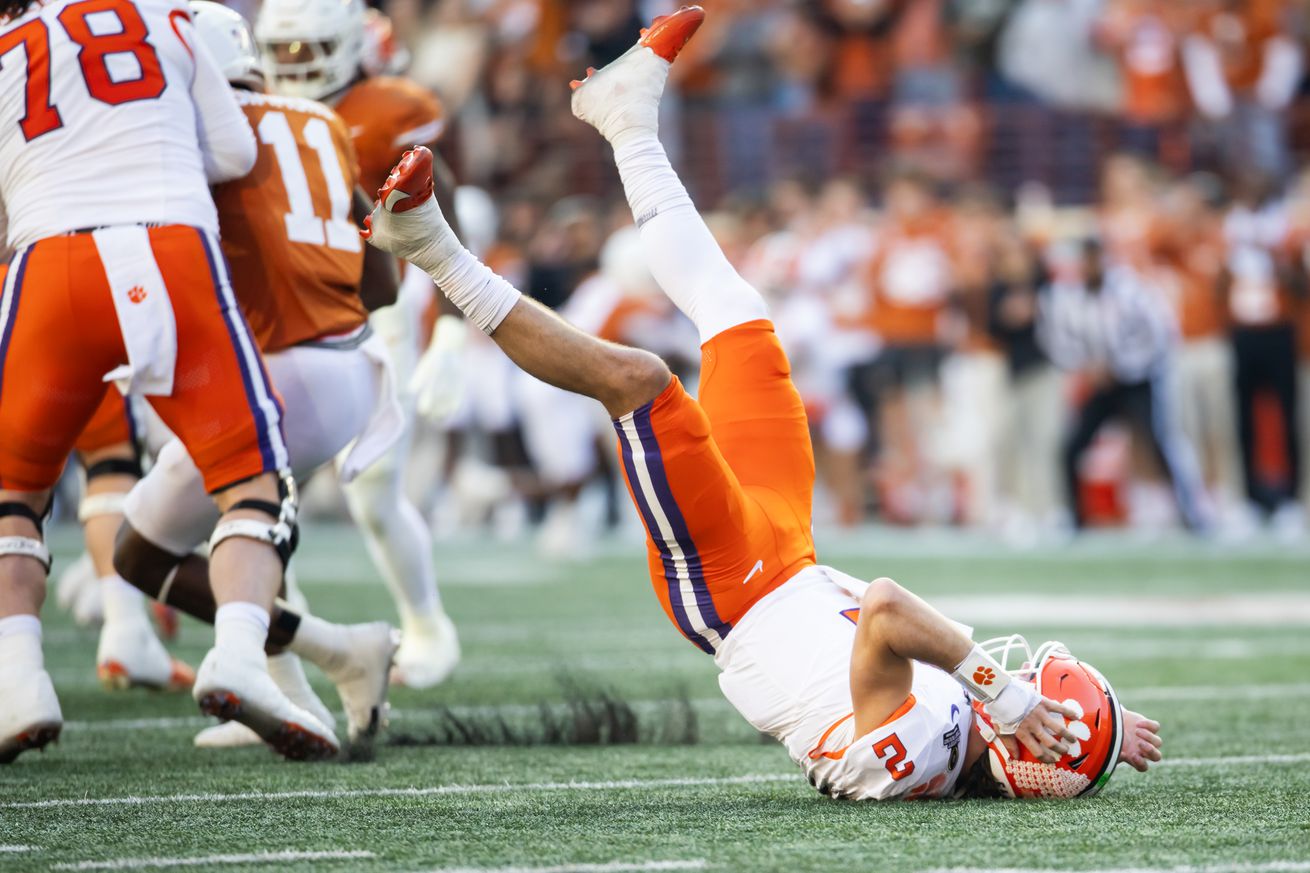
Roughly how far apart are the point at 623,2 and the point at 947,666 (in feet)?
41.9

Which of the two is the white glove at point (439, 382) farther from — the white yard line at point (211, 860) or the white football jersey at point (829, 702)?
the white yard line at point (211, 860)

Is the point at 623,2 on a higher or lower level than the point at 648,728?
higher

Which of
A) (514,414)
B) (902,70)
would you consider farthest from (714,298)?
(902,70)

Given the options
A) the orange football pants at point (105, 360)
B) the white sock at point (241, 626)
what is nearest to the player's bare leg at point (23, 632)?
the orange football pants at point (105, 360)

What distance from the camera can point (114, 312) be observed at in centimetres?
388

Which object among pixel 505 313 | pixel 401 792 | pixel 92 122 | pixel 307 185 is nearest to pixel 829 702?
pixel 401 792

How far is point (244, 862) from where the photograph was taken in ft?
9.59

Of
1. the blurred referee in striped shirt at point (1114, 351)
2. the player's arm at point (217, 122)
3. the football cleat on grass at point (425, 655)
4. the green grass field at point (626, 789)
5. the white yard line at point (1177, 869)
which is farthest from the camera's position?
the blurred referee in striped shirt at point (1114, 351)

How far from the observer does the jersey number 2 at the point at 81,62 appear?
3.98 metres

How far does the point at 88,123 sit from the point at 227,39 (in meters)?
0.68

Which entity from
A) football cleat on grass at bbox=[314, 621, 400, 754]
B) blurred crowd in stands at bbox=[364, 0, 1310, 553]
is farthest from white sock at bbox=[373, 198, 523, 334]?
blurred crowd in stands at bbox=[364, 0, 1310, 553]

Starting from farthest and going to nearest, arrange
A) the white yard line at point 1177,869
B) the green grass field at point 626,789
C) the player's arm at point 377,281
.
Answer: the player's arm at point 377,281, the green grass field at point 626,789, the white yard line at point 1177,869

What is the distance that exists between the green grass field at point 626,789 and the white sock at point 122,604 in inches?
9.9

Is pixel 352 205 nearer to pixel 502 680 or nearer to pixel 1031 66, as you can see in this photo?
pixel 502 680
